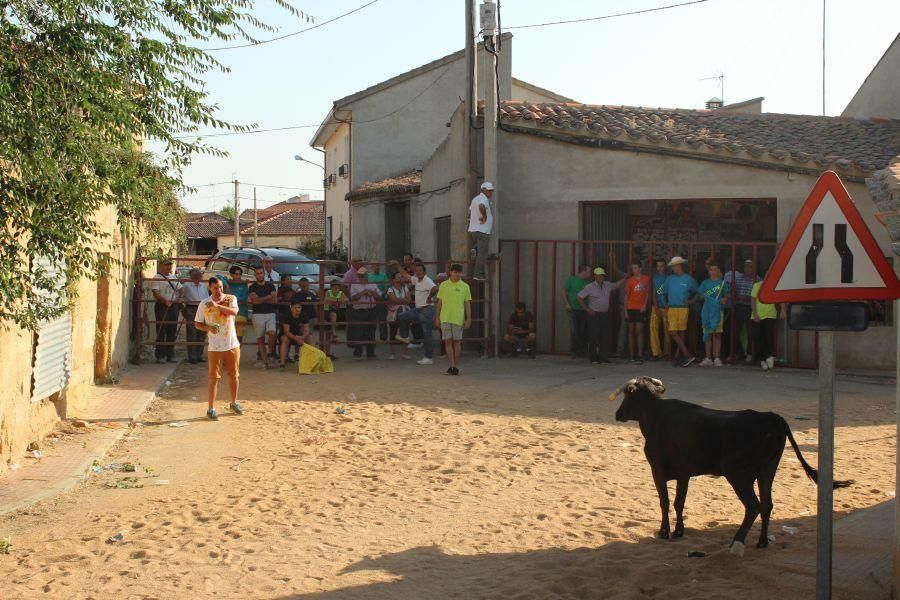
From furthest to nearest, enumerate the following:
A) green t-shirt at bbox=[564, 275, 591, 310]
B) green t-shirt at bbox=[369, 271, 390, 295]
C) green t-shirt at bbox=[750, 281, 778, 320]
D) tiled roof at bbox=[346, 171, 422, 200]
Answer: tiled roof at bbox=[346, 171, 422, 200], green t-shirt at bbox=[369, 271, 390, 295], green t-shirt at bbox=[564, 275, 591, 310], green t-shirt at bbox=[750, 281, 778, 320]

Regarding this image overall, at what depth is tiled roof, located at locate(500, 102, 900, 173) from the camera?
16.0 m

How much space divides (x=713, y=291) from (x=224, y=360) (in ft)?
A: 26.1

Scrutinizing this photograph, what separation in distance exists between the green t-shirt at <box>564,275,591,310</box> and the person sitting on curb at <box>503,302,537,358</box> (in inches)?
34.8

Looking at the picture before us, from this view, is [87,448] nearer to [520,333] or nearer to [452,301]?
[452,301]

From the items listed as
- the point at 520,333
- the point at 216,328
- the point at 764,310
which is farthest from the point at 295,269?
the point at 216,328

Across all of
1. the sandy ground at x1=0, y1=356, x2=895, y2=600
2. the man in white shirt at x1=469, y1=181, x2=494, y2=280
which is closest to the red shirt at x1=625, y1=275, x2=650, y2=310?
the man in white shirt at x1=469, y1=181, x2=494, y2=280

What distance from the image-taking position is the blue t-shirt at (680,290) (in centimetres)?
1594

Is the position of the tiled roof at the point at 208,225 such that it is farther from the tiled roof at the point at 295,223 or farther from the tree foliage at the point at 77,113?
the tree foliage at the point at 77,113

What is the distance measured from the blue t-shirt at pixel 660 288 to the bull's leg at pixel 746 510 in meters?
10.2

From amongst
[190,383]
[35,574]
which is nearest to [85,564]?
[35,574]

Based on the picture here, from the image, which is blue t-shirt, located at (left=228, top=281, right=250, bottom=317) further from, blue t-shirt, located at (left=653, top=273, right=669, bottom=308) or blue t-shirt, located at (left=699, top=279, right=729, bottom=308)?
blue t-shirt, located at (left=699, top=279, right=729, bottom=308)

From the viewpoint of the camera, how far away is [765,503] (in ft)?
20.6

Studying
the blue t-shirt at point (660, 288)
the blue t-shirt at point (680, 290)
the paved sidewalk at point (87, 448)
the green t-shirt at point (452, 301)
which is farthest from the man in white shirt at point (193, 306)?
the blue t-shirt at point (680, 290)

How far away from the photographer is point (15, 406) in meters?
8.85
